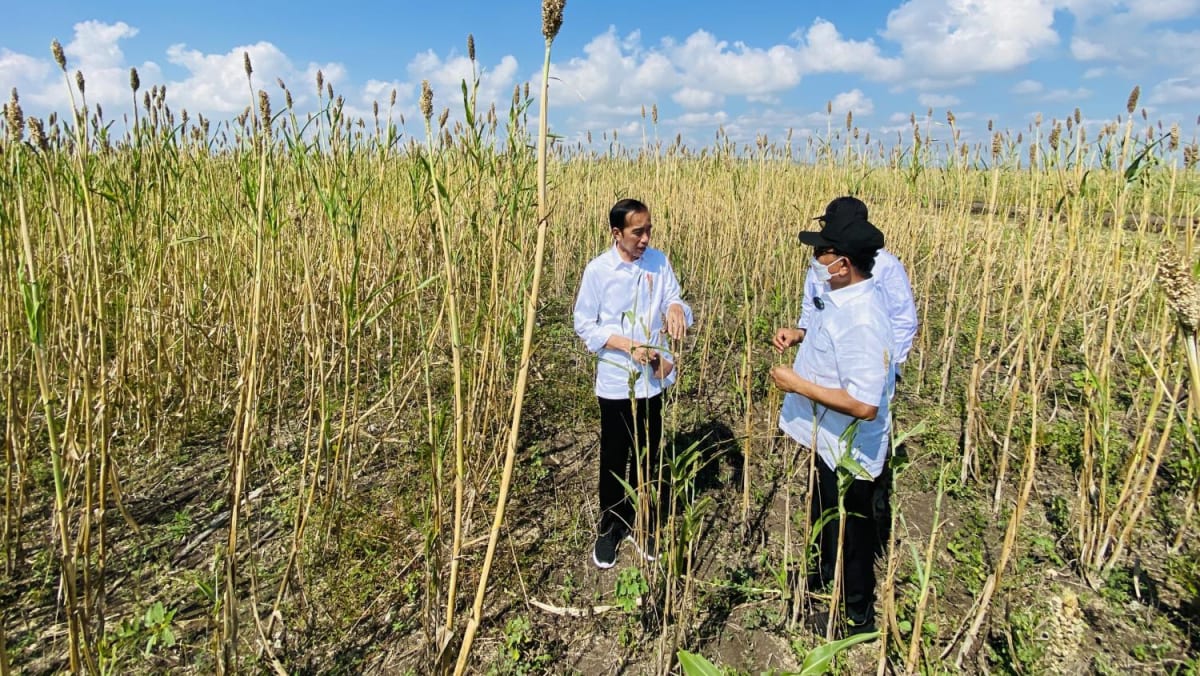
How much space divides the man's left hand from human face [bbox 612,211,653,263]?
255mm

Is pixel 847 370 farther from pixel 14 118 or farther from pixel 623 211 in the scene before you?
pixel 14 118

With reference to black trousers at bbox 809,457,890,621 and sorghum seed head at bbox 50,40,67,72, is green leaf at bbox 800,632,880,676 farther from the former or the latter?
sorghum seed head at bbox 50,40,67,72

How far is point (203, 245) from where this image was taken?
2943 millimetres

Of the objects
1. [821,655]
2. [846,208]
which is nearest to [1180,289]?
[821,655]

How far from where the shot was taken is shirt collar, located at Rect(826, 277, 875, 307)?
1577 mm

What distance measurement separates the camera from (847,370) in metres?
1.54

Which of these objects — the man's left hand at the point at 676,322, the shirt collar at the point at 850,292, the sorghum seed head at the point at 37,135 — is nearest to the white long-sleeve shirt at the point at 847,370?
the shirt collar at the point at 850,292

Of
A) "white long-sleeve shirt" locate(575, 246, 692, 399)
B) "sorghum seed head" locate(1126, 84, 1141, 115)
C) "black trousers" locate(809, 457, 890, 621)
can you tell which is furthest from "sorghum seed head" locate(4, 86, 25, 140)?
"sorghum seed head" locate(1126, 84, 1141, 115)

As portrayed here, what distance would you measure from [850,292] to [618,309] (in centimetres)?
82

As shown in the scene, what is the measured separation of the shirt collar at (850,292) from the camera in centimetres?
158

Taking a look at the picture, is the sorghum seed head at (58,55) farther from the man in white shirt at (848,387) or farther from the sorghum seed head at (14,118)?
the man in white shirt at (848,387)

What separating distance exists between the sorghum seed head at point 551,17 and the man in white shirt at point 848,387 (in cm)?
108

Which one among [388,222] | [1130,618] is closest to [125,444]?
[388,222]

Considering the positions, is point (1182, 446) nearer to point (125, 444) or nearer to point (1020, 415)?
point (1020, 415)
